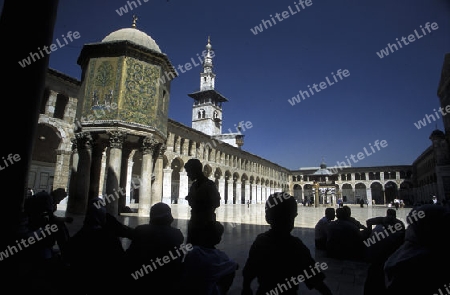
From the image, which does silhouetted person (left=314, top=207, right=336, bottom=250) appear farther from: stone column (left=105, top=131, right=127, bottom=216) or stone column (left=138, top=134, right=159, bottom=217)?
stone column (left=138, top=134, right=159, bottom=217)

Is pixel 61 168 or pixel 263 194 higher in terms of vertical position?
pixel 61 168

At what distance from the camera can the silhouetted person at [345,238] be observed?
4453 mm

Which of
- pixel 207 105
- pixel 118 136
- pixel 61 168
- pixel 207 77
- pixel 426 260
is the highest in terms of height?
pixel 207 77

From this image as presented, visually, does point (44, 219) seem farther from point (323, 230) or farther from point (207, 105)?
point (207, 105)

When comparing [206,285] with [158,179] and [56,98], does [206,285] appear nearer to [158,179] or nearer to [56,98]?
[158,179]

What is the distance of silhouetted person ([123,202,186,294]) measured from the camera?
8.16 feet

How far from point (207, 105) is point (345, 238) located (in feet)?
155

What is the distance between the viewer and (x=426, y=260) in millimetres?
1729

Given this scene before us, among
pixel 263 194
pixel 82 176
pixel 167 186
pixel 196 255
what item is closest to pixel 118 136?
pixel 82 176

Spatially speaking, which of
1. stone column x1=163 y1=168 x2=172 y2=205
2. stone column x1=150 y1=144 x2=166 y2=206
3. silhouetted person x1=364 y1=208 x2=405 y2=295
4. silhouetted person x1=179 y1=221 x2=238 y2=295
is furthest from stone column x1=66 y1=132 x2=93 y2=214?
stone column x1=163 y1=168 x2=172 y2=205

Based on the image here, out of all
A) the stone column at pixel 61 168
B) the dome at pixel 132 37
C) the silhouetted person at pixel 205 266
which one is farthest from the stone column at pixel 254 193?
the silhouetted person at pixel 205 266

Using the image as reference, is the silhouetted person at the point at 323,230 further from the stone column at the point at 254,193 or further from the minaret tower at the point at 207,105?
the minaret tower at the point at 207,105

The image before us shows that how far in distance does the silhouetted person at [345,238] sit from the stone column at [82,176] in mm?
9294

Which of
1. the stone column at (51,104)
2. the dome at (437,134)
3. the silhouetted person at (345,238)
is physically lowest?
the silhouetted person at (345,238)
